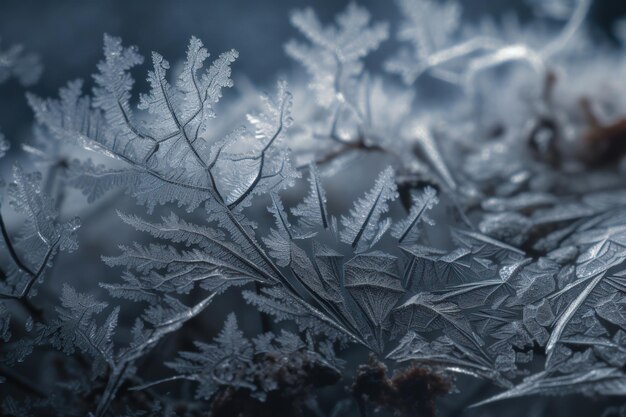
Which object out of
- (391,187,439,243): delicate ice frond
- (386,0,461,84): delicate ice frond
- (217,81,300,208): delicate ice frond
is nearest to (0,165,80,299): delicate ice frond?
(217,81,300,208): delicate ice frond

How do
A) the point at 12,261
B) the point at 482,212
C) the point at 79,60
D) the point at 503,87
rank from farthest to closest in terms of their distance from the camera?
the point at 79,60
the point at 503,87
the point at 482,212
the point at 12,261

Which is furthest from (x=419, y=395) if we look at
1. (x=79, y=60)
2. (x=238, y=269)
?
(x=79, y=60)

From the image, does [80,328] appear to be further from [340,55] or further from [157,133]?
[340,55]

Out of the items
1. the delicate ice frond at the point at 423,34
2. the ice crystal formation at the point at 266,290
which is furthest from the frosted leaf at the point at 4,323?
the delicate ice frond at the point at 423,34

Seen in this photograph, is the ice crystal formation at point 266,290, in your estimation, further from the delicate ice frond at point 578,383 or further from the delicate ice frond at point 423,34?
the delicate ice frond at point 423,34

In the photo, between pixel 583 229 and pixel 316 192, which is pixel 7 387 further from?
pixel 583 229
